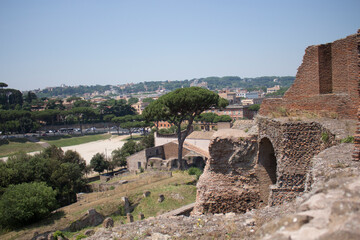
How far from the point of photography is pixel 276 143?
7.51 meters

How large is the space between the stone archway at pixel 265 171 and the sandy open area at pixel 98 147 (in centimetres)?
3395

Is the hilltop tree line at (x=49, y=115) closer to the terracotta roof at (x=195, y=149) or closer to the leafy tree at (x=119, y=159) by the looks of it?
the leafy tree at (x=119, y=159)

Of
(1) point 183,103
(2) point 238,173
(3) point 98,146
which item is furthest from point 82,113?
(2) point 238,173

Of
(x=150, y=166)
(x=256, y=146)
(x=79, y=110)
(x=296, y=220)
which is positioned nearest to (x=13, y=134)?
(x=79, y=110)

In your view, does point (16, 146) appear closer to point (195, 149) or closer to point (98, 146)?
point (98, 146)

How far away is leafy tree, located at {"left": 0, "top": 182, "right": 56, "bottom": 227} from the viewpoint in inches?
570

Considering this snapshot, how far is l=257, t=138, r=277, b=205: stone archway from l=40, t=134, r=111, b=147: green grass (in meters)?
45.9

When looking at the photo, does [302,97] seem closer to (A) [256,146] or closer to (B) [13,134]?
(A) [256,146]

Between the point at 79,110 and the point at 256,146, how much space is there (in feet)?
200

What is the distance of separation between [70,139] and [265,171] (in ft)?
164

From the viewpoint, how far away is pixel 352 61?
776cm

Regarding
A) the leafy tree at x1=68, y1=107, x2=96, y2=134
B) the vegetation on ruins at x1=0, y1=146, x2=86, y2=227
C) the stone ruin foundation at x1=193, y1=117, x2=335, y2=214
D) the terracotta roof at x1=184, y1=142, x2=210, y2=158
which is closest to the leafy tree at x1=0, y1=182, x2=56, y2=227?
the vegetation on ruins at x1=0, y1=146, x2=86, y2=227

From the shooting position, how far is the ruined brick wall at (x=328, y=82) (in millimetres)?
7621

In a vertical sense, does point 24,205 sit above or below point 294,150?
below
